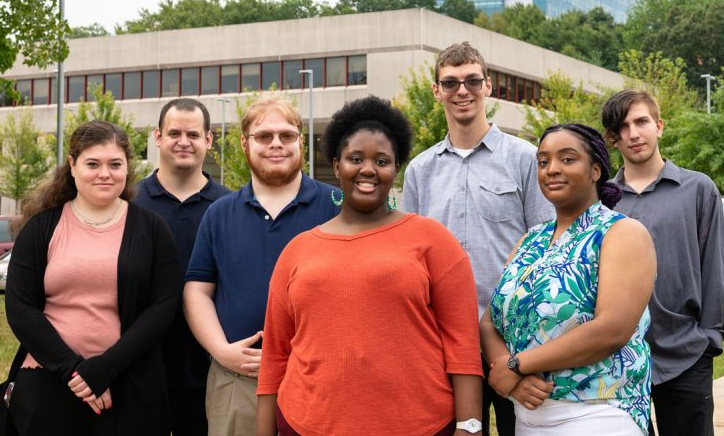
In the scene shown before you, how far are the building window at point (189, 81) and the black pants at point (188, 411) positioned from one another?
143ft

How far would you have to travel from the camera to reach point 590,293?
324 cm

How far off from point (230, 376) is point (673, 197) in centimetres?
244

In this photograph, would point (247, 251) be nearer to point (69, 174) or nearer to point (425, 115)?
point (69, 174)

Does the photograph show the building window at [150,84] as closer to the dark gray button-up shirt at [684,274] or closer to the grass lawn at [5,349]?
the grass lawn at [5,349]

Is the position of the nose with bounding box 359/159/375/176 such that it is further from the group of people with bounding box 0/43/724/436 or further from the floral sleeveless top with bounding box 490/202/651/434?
the floral sleeveless top with bounding box 490/202/651/434

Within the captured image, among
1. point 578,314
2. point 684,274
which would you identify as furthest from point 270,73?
point 578,314

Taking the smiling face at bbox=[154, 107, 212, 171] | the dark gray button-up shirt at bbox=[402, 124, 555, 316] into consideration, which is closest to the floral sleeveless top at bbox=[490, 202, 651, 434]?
the dark gray button-up shirt at bbox=[402, 124, 555, 316]

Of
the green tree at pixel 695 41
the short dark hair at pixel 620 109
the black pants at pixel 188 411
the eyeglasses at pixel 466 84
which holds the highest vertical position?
the green tree at pixel 695 41

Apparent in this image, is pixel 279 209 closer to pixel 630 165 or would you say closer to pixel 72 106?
pixel 630 165

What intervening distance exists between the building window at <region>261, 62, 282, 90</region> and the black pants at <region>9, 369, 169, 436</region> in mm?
42021

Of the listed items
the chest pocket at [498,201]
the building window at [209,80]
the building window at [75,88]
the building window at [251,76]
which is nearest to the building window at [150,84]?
the building window at [209,80]

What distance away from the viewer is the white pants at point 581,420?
3207 mm

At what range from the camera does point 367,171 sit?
3375 millimetres

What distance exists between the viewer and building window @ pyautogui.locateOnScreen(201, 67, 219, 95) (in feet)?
153
